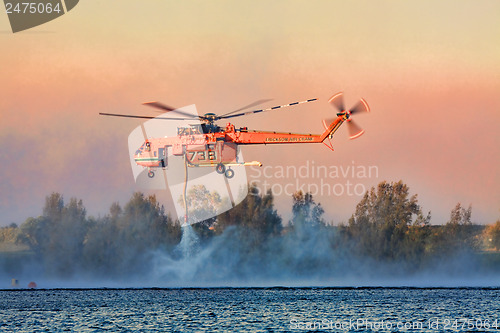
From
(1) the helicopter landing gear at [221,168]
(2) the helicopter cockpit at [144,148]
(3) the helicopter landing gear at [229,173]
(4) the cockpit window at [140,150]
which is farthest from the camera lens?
(4) the cockpit window at [140,150]

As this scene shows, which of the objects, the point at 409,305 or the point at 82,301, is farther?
the point at 82,301

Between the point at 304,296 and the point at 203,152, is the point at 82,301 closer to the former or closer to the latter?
the point at 304,296

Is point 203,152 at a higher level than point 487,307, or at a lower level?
higher

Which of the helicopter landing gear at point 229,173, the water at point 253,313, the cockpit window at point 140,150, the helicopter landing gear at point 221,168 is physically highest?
the cockpit window at point 140,150

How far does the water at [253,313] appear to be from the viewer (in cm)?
10688

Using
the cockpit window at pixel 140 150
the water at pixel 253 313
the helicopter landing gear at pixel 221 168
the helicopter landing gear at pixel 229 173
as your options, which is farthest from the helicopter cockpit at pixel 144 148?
the water at pixel 253 313

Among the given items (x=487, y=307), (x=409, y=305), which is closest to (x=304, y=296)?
(x=409, y=305)

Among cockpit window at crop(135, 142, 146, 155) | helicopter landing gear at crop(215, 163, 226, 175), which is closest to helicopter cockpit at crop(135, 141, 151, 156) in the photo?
cockpit window at crop(135, 142, 146, 155)

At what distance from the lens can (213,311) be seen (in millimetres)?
132875

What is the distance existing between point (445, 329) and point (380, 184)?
96.8m

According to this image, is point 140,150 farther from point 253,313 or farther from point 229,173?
point 253,313

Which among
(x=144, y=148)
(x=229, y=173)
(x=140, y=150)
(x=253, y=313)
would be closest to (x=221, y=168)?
(x=229, y=173)

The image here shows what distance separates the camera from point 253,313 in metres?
128

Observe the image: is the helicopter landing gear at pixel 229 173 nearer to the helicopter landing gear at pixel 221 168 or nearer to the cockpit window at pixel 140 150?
the helicopter landing gear at pixel 221 168
